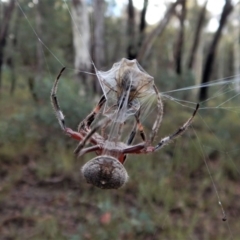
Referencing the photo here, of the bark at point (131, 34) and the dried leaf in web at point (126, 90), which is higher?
the bark at point (131, 34)

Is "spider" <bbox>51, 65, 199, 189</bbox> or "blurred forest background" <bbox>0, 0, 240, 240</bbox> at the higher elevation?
"spider" <bbox>51, 65, 199, 189</bbox>

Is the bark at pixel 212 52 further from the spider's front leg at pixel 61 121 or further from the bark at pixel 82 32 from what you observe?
the spider's front leg at pixel 61 121

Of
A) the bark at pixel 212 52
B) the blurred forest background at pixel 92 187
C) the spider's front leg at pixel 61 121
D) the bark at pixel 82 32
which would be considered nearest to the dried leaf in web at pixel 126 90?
the spider's front leg at pixel 61 121

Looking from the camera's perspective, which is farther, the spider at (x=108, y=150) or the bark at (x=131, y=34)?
the bark at (x=131, y=34)

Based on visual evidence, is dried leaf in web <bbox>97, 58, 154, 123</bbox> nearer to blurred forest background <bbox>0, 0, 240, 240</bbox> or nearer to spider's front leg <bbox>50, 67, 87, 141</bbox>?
spider's front leg <bbox>50, 67, 87, 141</bbox>

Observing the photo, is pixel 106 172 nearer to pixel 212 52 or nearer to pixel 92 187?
pixel 92 187

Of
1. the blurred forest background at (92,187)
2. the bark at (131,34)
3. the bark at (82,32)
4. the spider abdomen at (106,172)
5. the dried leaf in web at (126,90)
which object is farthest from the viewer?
the bark at (131,34)

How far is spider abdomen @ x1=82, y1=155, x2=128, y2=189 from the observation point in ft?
7.86

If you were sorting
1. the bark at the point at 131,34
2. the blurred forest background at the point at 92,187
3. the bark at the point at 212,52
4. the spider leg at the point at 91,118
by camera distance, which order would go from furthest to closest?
the bark at the point at 212,52 → the bark at the point at 131,34 → the blurred forest background at the point at 92,187 → the spider leg at the point at 91,118

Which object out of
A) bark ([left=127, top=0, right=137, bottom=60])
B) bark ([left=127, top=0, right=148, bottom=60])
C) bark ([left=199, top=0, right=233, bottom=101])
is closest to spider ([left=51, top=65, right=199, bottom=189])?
bark ([left=127, top=0, right=148, bottom=60])

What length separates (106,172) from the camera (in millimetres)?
2398

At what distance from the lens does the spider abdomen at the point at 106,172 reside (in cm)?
239

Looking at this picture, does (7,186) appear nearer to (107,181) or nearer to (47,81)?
(47,81)

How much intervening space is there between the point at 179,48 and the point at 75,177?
9627 mm
